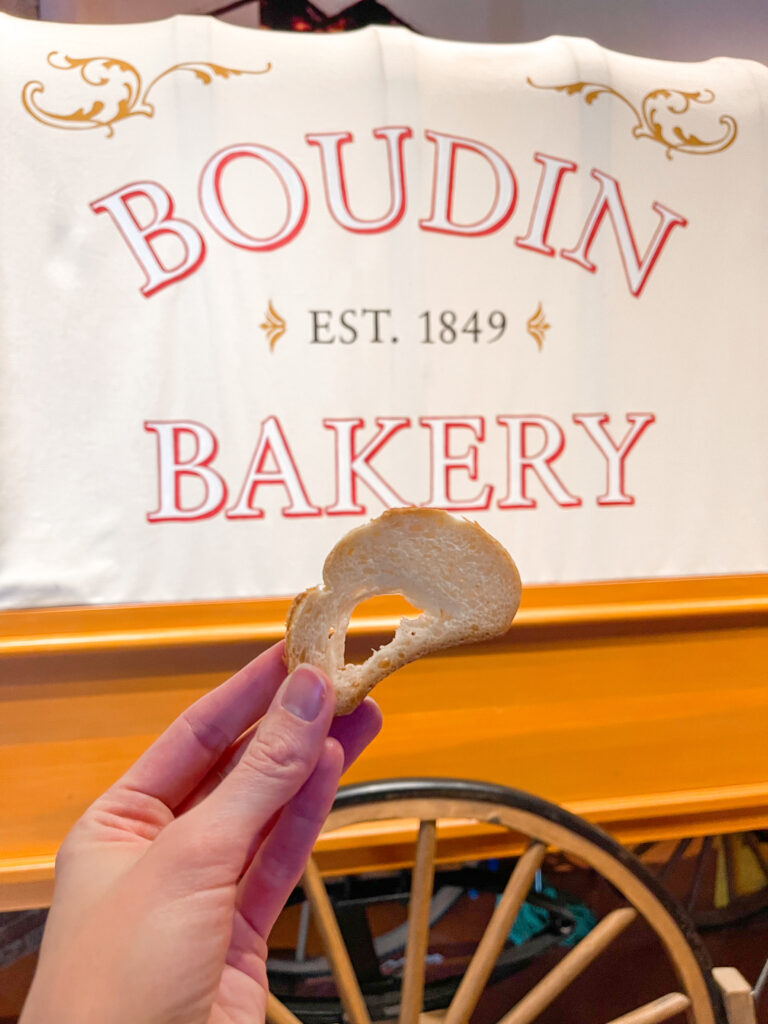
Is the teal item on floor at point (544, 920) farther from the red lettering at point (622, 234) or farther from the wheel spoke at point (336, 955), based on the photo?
the red lettering at point (622, 234)

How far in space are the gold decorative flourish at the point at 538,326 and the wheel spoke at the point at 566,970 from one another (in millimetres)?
1046

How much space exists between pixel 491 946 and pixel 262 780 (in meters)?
0.75

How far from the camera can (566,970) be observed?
1106 mm

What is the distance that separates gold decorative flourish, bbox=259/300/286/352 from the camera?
120 cm

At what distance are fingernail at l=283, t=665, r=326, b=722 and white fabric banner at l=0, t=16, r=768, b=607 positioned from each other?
617 mm

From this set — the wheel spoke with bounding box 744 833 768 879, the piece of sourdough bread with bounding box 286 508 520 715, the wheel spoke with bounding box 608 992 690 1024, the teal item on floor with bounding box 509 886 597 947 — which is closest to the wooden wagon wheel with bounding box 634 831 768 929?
the wheel spoke with bounding box 744 833 768 879

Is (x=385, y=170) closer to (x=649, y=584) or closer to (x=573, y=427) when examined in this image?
(x=573, y=427)

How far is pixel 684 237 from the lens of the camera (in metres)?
1.32

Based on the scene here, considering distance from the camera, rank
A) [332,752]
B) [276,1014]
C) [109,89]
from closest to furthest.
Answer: [332,752]
[276,1014]
[109,89]

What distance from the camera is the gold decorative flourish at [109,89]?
1.14m

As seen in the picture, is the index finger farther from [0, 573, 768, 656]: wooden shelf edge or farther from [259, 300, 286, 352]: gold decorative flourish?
[259, 300, 286, 352]: gold decorative flourish

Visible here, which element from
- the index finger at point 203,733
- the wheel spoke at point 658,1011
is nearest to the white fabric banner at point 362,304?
the index finger at point 203,733

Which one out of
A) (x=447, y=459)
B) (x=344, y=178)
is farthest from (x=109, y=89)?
(x=447, y=459)

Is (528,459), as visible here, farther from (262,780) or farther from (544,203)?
(262,780)
